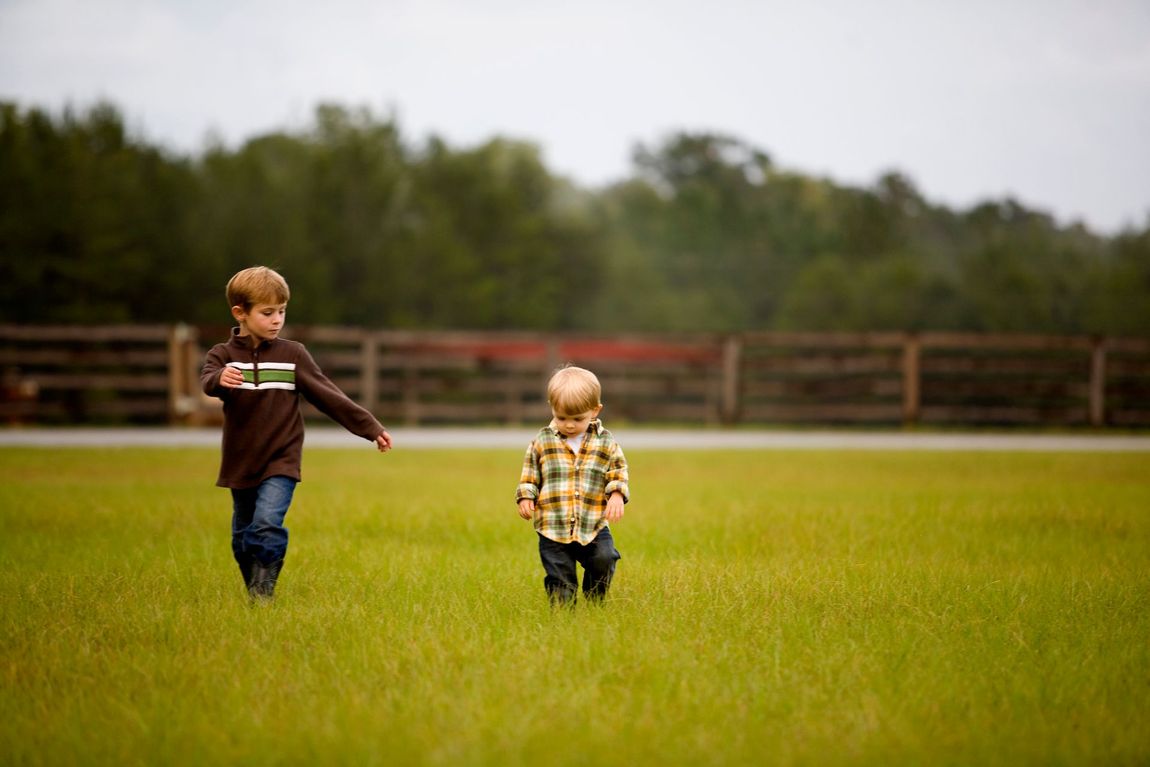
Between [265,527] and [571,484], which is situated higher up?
[571,484]

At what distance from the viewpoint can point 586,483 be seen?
16.2 feet

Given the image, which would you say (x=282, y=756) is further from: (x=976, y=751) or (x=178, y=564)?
(x=178, y=564)

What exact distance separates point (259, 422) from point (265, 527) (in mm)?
490

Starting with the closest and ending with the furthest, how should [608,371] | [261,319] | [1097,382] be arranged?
1. [261,319]
2. [1097,382]
3. [608,371]

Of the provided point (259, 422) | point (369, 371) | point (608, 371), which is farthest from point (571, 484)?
point (608, 371)

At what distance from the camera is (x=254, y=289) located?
5.26 m

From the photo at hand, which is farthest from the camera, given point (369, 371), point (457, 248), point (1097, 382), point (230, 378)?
point (457, 248)

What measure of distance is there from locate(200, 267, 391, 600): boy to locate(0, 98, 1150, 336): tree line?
22.3 m

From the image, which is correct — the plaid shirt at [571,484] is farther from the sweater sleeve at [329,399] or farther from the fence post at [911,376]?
the fence post at [911,376]

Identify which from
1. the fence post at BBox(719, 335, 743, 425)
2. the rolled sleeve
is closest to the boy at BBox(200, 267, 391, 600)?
the rolled sleeve

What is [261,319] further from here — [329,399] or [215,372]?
[329,399]

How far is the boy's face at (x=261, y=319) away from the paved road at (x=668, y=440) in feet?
33.9

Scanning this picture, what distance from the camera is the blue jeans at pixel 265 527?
17.1 feet

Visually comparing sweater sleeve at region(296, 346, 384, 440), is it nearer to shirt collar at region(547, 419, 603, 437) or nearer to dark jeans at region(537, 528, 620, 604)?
shirt collar at region(547, 419, 603, 437)
